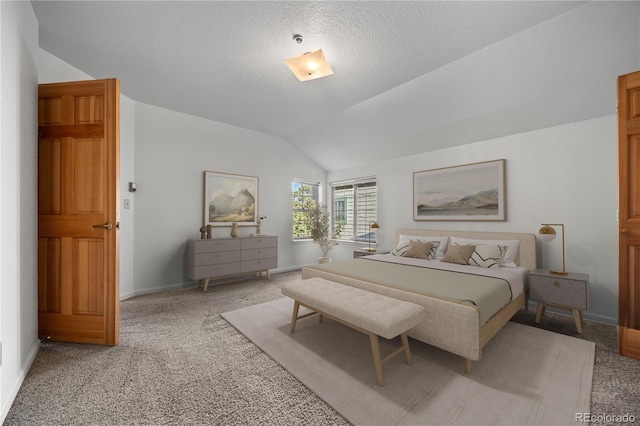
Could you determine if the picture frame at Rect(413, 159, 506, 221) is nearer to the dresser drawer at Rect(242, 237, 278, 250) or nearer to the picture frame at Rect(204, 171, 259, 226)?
the dresser drawer at Rect(242, 237, 278, 250)

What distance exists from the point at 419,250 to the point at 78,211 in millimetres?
3898

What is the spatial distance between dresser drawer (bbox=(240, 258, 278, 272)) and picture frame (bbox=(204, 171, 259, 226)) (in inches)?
30.6

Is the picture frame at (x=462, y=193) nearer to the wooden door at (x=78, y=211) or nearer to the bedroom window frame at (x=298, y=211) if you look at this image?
the bedroom window frame at (x=298, y=211)

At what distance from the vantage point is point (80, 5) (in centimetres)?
212

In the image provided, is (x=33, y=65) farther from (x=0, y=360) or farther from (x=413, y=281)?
(x=413, y=281)

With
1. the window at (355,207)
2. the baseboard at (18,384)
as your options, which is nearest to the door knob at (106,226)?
the baseboard at (18,384)

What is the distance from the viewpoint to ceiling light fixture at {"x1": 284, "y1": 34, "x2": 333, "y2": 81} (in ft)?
8.11

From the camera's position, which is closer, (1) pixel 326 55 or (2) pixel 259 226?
(1) pixel 326 55

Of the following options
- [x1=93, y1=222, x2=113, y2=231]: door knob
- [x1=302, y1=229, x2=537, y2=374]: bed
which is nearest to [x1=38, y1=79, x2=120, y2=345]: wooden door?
[x1=93, y1=222, x2=113, y2=231]: door knob

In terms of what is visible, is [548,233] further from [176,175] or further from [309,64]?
[176,175]

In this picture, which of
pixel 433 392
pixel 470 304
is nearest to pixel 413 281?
pixel 470 304

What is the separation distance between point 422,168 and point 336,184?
87.7 inches

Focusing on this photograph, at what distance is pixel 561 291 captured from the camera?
8.91 feet

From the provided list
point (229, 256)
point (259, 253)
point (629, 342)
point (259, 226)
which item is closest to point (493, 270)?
point (629, 342)
